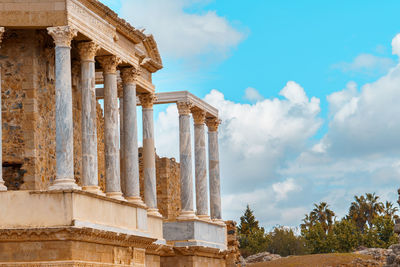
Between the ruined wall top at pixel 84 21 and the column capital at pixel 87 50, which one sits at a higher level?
the ruined wall top at pixel 84 21

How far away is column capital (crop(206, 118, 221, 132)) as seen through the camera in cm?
3145

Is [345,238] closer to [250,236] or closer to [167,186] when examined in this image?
[250,236]

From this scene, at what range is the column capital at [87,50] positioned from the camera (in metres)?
19.7

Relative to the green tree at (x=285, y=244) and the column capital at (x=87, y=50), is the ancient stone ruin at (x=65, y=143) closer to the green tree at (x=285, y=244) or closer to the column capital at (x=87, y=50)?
the column capital at (x=87, y=50)

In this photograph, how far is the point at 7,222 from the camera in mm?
17234

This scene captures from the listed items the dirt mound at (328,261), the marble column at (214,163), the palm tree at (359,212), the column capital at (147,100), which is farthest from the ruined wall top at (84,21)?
the palm tree at (359,212)

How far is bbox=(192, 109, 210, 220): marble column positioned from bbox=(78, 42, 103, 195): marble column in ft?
34.7

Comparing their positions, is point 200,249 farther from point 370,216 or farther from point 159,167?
point 370,216

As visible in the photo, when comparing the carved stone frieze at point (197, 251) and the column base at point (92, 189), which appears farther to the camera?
the carved stone frieze at point (197, 251)

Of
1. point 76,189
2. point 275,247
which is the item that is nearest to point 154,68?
point 76,189

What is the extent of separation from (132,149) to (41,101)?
319 cm

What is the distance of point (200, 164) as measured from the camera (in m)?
29.8

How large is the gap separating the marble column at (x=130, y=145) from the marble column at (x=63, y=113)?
3865 millimetres

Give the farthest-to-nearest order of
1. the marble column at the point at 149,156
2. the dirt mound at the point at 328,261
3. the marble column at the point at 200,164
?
the dirt mound at the point at 328,261
the marble column at the point at 200,164
the marble column at the point at 149,156
